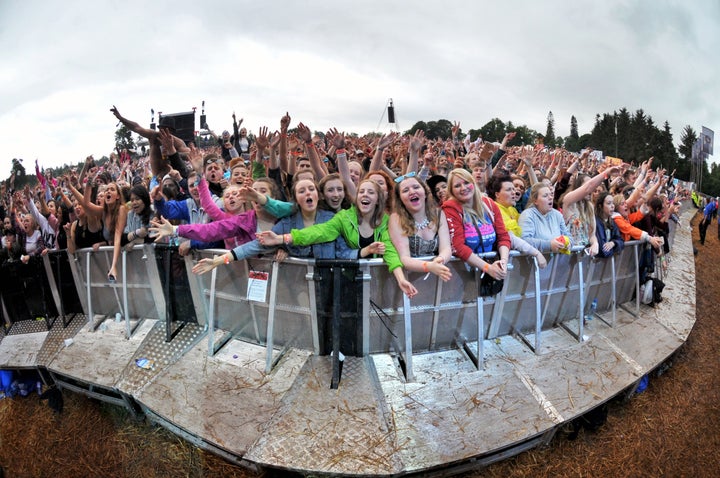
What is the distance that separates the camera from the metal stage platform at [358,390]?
122 inches

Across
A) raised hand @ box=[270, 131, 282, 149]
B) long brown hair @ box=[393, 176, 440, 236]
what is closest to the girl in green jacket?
long brown hair @ box=[393, 176, 440, 236]

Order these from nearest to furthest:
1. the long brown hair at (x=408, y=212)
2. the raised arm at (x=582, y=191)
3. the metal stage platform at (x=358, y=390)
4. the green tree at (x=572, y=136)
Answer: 1. the metal stage platform at (x=358, y=390)
2. the long brown hair at (x=408, y=212)
3. the raised arm at (x=582, y=191)
4. the green tree at (x=572, y=136)

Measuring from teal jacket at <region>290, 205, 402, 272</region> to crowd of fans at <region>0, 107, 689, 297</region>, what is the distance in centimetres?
1

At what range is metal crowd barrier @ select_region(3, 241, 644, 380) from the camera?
3760 millimetres

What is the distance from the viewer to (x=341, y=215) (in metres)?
3.80

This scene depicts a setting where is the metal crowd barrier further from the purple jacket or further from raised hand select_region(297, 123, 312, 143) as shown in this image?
raised hand select_region(297, 123, 312, 143)

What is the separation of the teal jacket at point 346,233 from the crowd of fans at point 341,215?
1 centimetres

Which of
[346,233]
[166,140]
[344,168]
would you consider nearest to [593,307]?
[346,233]

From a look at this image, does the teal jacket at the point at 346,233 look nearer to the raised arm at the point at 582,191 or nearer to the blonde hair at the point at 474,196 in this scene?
the blonde hair at the point at 474,196

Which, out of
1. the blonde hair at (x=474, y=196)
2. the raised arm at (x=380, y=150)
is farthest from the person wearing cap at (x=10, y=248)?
the blonde hair at (x=474, y=196)

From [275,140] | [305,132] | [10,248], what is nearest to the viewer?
[305,132]

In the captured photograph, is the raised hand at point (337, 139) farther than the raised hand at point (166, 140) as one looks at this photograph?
No

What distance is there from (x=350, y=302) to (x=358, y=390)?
83cm

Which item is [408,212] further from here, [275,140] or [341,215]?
[275,140]
